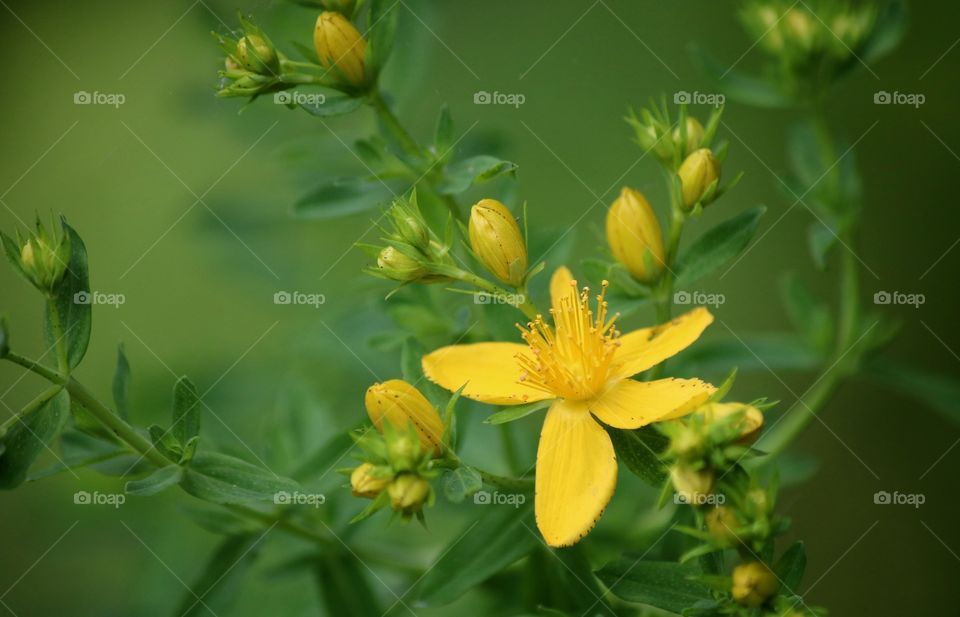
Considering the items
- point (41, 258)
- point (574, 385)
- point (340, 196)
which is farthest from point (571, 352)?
point (41, 258)

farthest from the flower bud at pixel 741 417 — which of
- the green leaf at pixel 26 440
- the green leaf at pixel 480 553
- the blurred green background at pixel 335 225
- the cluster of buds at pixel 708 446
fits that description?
the green leaf at pixel 26 440

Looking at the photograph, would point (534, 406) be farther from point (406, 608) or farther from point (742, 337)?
point (742, 337)

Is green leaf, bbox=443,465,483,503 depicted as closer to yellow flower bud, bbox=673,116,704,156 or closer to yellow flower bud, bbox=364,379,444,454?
yellow flower bud, bbox=364,379,444,454

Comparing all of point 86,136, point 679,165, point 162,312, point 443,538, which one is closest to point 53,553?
point 162,312

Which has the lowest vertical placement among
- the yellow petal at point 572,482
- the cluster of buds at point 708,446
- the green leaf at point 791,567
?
the green leaf at point 791,567

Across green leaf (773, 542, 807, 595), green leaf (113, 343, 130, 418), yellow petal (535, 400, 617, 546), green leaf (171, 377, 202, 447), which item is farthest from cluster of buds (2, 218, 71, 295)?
green leaf (773, 542, 807, 595)

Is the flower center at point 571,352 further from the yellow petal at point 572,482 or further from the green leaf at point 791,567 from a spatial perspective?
the green leaf at point 791,567

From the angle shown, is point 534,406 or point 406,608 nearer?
point 534,406
